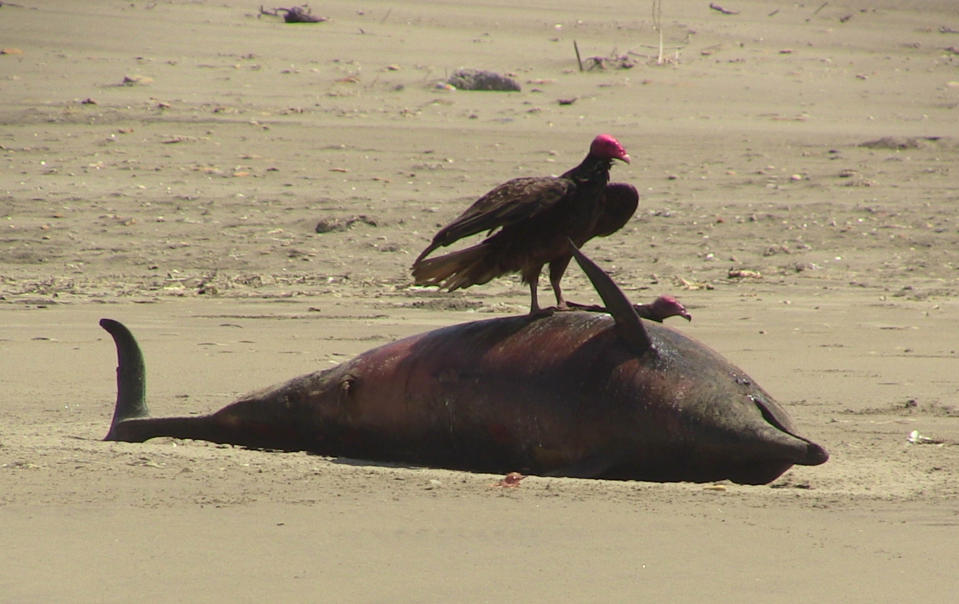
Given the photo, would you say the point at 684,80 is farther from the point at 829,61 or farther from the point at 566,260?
the point at 566,260

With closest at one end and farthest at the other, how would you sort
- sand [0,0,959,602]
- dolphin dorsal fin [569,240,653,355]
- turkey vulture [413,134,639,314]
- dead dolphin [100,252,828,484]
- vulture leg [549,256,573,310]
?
sand [0,0,959,602], dead dolphin [100,252,828,484], dolphin dorsal fin [569,240,653,355], turkey vulture [413,134,639,314], vulture leg [549,256,573,310]

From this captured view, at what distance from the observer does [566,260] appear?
5.83 m

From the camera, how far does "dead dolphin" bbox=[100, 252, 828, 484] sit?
5.02m

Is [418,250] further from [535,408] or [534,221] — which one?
[535,408]

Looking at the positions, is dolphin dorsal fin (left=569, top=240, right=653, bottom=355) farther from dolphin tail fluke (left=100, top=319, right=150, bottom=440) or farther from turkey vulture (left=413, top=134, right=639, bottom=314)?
dolphin tail fluke (left=100, top=319, right=150, bottom=440)

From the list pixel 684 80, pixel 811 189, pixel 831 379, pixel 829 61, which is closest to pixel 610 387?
pixel 831 379

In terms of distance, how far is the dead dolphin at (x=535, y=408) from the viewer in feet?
16.5

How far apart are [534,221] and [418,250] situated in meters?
5.61

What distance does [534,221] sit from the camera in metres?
5.50

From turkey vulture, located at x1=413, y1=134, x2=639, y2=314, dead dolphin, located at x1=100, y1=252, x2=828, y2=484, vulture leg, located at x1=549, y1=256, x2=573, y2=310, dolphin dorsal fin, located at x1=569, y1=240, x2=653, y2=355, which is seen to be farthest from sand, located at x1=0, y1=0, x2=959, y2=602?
vulture leg, located at x1=549, y1=256, x2=573, y2=310

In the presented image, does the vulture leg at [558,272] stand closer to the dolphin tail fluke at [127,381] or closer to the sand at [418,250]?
the sand at [418,250]

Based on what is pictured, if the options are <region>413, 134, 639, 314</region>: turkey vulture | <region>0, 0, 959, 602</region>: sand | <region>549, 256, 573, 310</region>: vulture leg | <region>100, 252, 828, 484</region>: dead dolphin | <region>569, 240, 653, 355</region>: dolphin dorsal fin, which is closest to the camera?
<region>0, 0, 959, 602</region>: sand

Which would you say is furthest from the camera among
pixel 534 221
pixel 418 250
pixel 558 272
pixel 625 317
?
pixel 418 250

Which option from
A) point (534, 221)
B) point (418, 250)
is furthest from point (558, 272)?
point (418, 250)
